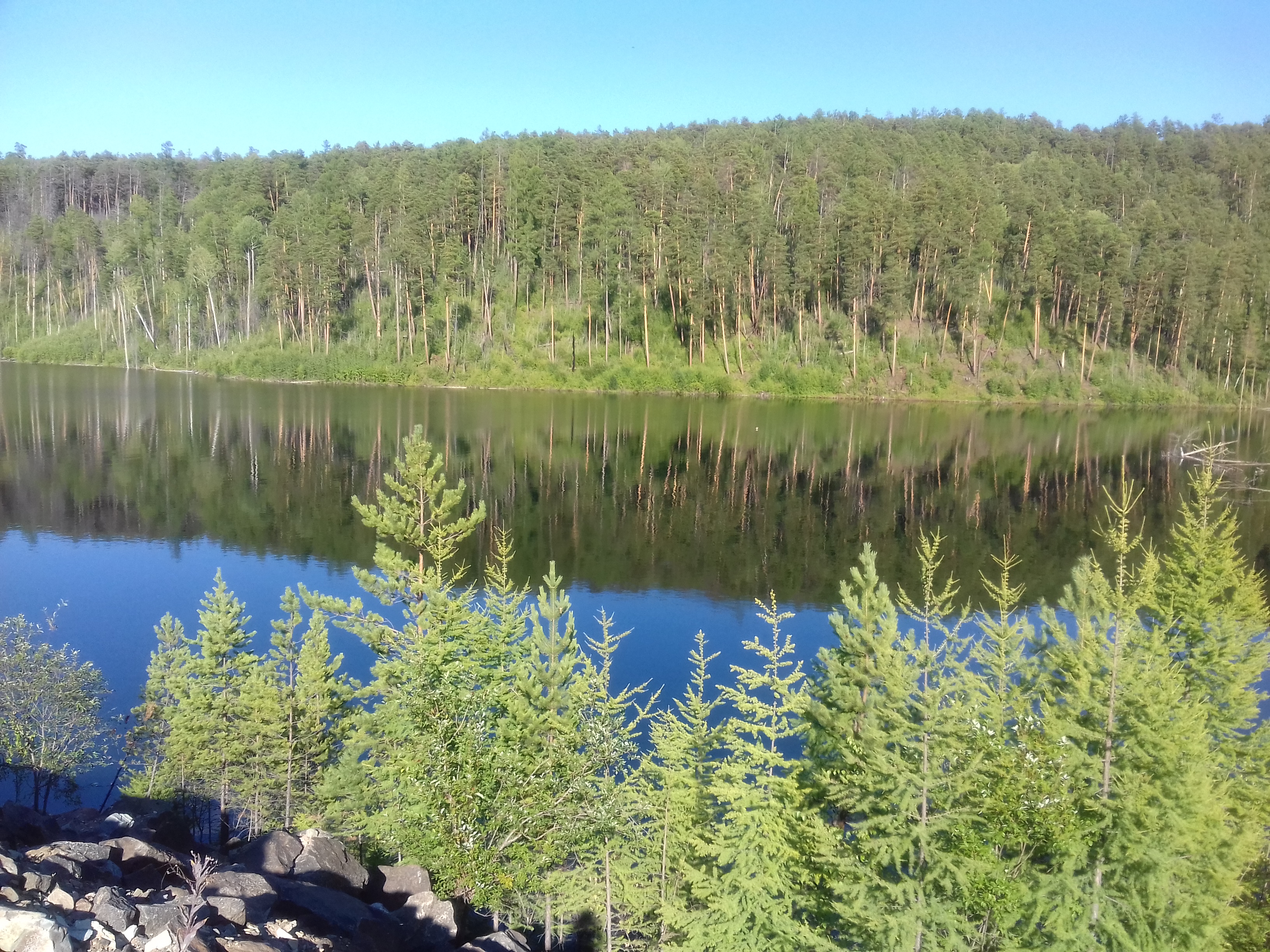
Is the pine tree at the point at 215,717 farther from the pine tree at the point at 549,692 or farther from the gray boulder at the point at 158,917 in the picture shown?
the gray boulder at the point at 158,917

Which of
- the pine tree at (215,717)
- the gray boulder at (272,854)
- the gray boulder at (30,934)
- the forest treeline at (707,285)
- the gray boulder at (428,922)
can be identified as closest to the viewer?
the gray boulder at (30,934)

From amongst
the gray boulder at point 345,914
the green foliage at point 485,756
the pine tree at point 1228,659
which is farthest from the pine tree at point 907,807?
the gray boulder at point 345,914

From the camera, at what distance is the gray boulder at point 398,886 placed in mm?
16094

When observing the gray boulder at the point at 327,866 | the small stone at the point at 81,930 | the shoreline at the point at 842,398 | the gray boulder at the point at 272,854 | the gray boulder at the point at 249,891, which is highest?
the shoreline at the point at 842,398

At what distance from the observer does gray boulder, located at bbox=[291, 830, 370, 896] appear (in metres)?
15.2

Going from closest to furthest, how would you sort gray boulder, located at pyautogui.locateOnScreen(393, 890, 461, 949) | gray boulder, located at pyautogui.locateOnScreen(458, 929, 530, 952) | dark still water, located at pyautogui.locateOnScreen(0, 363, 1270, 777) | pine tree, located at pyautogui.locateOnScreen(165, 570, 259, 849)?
gray boulder, located at pyautogui.locateOnScreen(458, 929, 530, 952)
gray boulder, located at pyautogui.locateOnScreen(393, 890, 461, 949)
pine tree, located at pyautogui.locateOnScreen(165, 570, 259, 849)
dark still water, located at pyautogui.locateOnScreen(0, 363, 1270, 777)

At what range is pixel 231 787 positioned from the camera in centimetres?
2011

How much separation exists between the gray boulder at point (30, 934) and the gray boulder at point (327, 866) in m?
7.36

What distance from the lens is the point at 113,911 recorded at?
355 inches

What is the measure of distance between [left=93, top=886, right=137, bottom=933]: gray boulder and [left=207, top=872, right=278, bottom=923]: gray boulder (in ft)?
6.17

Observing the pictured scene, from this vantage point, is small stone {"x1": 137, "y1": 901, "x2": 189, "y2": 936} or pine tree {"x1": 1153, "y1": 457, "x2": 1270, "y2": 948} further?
pine tree {"x1": 1153, "y1": 457, "x2": 1270, "y2": 948}

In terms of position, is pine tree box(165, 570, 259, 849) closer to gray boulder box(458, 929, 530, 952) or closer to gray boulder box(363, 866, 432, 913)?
gray boulder box(363, 866, 432, 913)

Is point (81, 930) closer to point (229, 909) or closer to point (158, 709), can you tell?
point (229, 909)

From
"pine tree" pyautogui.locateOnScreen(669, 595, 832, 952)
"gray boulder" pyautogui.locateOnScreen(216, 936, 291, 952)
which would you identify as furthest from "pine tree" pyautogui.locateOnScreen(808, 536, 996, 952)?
"gray boulder" pyautogui.locateOnScreen(216, 936, 291, 952)
